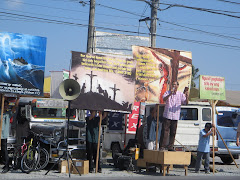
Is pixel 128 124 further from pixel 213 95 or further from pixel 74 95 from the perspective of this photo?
pixel 74 95

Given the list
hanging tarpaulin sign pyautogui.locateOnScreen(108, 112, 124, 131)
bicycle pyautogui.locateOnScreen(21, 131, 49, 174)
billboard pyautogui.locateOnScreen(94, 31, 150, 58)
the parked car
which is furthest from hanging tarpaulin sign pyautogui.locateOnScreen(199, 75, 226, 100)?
billboard pyautogui.locateOnScreen(94, 31, 150, 58)

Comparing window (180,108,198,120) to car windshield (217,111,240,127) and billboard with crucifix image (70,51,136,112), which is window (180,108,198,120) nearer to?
car windshield (217,111,240,127)

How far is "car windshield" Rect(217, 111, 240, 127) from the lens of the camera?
17750 mm

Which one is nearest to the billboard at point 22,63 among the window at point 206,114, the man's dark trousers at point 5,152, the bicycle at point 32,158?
the man's dark trousers at point 5,152

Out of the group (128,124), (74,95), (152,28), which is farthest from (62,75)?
(74,95)

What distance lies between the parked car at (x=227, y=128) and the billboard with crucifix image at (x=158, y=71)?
2.58 metres

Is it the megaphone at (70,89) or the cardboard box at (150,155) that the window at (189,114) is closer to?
the cardboard box at (150,155)

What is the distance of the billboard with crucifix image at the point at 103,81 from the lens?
13.9 meters

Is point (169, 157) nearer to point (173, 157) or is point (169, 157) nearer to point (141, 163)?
point (173, 157)

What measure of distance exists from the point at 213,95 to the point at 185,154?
2.99 m

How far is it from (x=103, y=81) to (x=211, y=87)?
4.14 meters

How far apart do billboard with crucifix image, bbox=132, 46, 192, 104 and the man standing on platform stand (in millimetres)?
202

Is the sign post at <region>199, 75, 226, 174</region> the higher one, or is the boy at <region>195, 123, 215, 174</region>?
the sign post at <region>199, 75, 226, 174</region>

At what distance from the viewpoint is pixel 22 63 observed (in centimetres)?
1391
